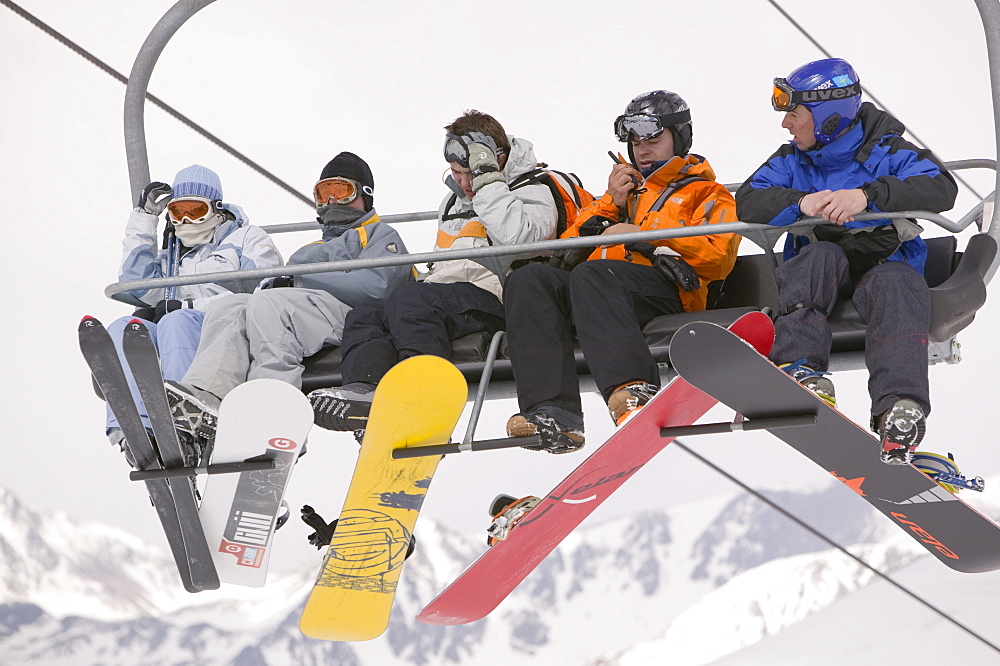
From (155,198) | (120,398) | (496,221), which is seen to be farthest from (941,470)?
(155,198)

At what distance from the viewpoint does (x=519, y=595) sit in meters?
10.3

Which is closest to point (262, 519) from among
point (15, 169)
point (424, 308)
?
point (424, 308)

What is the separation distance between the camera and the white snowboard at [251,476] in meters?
2.83

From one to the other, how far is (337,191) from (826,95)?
1.41 m

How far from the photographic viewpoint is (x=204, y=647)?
1006 centimetres

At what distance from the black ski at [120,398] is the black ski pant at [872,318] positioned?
1.48 metres

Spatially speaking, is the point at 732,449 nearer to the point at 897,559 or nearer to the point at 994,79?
the point at 897,559

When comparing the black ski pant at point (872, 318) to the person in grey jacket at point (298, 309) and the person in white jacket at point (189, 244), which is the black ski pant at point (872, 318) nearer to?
the person in grey jacket at point (298, 309)

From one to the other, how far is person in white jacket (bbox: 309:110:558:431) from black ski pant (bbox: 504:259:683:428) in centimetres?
20

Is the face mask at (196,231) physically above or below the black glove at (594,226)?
above

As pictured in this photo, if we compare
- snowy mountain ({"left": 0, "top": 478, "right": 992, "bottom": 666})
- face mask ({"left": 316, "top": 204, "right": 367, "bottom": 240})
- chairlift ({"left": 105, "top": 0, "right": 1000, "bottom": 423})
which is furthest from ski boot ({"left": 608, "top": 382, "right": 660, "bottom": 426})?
snowy mountain ({"left": 0, "top": 478, "right": 992, "bottom": 666})

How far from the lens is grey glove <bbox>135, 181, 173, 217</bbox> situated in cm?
349

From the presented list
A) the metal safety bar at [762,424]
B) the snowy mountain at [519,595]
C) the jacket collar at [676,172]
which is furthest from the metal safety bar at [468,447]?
the snowy mountain at [519,595]

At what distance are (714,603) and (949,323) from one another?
309 inches
